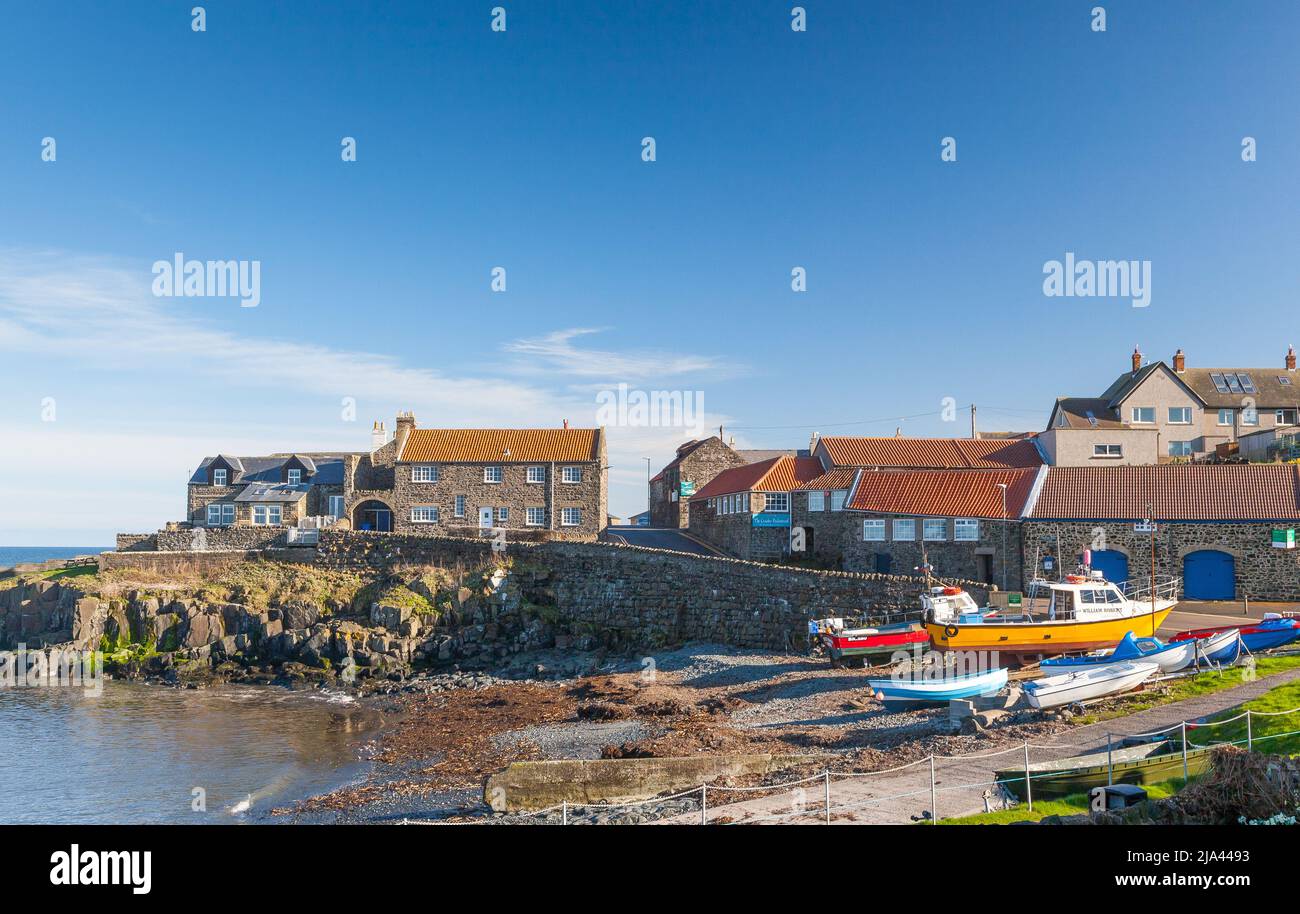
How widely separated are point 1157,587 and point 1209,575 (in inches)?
A: 88.3

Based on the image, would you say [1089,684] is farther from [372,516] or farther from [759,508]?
[372,516]

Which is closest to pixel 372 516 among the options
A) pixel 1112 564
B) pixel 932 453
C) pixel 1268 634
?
pixel 932 453

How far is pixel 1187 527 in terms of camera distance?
1358 inches

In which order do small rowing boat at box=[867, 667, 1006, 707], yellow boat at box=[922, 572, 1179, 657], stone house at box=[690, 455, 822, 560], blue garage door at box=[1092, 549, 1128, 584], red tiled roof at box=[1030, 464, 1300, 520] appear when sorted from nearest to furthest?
small rowing boat at box=[867, 667, 1006, 707], yellow boat at box=[922, 572, 1179, 657], red tiled roof at box=[1030, 464, 1300, 520], blue garage door at box=[1092, 549, 1128, 584], stone house at box=[690, 455, 822, 560]

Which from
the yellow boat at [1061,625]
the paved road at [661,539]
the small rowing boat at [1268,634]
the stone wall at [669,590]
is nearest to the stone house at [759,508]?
the paved road at [661,539]

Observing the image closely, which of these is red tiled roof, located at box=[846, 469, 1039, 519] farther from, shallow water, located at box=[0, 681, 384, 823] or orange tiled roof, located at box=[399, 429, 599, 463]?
shallow water, located at box=[0, 681, 384, 823]

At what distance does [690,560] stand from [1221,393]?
128ft

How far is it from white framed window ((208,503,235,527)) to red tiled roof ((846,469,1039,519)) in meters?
41.4

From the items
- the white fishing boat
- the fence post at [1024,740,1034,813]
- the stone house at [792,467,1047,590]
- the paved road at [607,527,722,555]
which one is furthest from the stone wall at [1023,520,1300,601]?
the fence post at [1024,740,1034,813]

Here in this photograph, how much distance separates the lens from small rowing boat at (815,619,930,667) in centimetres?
2922

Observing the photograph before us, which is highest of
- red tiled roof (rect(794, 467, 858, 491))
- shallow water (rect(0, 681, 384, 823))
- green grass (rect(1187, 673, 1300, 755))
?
red tiled roof (rect(794, 467, 858, 491))
